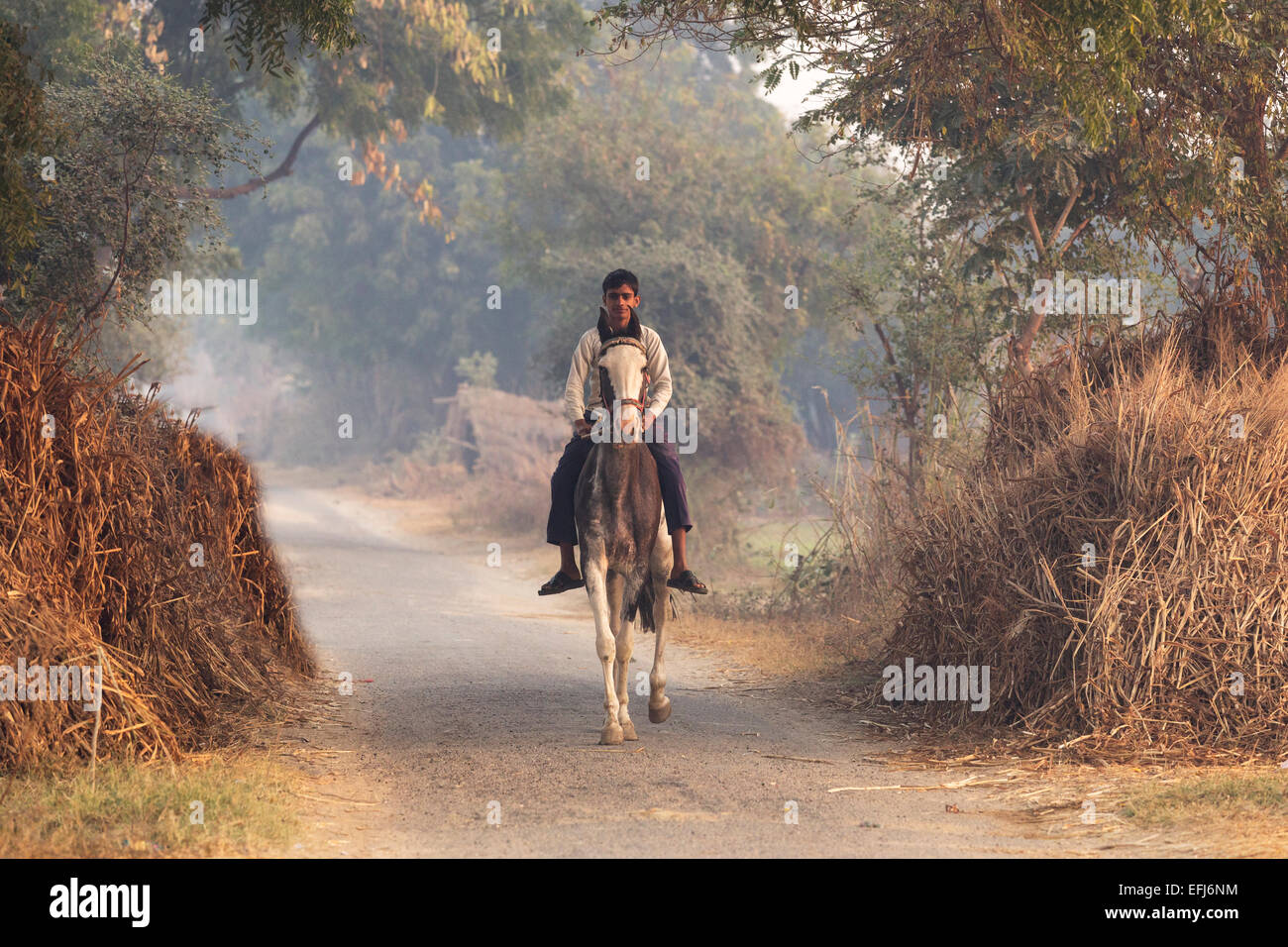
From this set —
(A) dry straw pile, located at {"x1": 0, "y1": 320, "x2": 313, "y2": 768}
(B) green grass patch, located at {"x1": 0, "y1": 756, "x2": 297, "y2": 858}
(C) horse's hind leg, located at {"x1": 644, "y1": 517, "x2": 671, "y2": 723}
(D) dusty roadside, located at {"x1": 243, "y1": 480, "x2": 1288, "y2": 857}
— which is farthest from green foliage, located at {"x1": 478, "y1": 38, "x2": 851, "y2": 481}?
(B) green grass patch, located at {"x1": 0, "y1": 756, "x2": 297, "y2": 858}

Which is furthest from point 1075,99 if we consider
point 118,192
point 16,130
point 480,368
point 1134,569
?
point 480,368

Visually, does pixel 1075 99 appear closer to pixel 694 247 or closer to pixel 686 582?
pixel 686 582

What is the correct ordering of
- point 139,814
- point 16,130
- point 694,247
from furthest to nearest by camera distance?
point 694,247 < point 16,130 < point 139,814

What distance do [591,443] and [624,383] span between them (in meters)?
0.64

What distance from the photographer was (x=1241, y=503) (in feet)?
28.0

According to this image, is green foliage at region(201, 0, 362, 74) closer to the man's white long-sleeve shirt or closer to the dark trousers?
the man's white long-sleeve shirt

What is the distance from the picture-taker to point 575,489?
9008 millimetres

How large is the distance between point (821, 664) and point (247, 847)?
7194 mm

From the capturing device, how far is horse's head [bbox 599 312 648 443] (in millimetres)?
8391

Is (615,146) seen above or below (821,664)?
above

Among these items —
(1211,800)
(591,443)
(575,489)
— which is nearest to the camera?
(1211,800)
